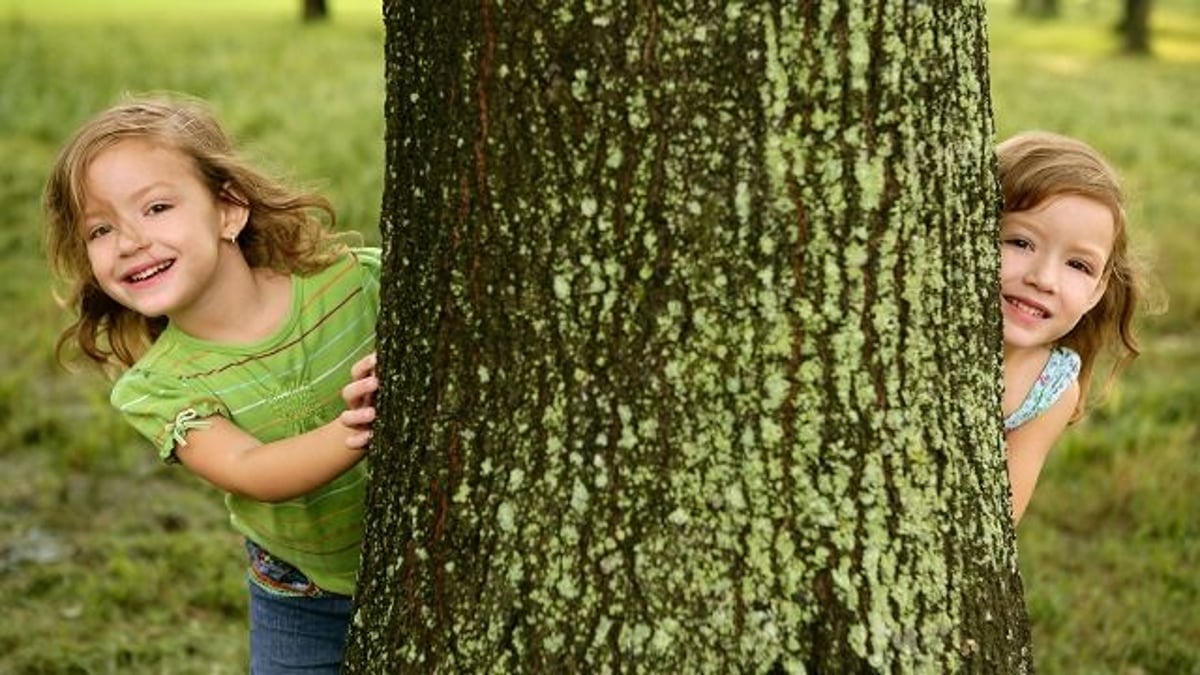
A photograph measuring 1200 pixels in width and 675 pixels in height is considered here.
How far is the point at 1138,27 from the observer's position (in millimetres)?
23938

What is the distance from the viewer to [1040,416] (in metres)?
2.96

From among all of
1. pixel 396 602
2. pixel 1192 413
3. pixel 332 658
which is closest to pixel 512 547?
pixel 396 602

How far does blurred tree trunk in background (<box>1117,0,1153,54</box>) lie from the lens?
23750mm

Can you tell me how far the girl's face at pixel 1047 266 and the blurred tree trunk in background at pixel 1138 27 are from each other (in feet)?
72.7

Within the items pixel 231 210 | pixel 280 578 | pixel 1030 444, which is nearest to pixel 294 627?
pixel 280 578

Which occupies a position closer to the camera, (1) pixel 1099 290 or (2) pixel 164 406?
(2) pixel 164 406

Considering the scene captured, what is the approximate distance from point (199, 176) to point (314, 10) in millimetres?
20694

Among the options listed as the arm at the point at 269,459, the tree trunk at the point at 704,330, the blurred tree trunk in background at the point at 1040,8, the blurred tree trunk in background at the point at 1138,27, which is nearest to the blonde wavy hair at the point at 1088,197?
the tree trunk at the point at 704,330


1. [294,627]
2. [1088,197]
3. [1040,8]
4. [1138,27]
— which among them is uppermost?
[1088,197]

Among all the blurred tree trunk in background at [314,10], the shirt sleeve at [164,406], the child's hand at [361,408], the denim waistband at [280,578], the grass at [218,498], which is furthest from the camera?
the blurred tree trunk in background at [314,10]

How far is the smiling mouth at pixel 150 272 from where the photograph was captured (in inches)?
112

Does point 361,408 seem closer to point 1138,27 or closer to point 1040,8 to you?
point 1138,27

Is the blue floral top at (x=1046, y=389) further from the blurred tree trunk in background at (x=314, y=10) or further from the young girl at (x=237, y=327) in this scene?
the blurred tree trunk in background at (x=314, y=10)

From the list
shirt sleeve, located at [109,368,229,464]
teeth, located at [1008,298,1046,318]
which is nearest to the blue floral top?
teeth, located at [1008,298,1046,318]
